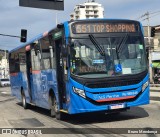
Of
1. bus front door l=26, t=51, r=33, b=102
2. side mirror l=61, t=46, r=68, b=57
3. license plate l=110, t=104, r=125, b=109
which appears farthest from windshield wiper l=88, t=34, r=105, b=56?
bus front door l=26, t=51, r=33, b=102

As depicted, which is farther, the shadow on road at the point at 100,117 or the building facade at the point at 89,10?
the building facade at the point at 89,10

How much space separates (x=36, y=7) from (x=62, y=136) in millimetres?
7059

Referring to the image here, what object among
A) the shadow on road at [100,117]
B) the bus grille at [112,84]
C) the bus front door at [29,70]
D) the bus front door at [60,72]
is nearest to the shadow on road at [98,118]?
the shadow on road at [100,117]

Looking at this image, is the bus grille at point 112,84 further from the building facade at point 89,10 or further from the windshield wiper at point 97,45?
the building facade at point 89,10

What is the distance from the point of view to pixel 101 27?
1258 cm

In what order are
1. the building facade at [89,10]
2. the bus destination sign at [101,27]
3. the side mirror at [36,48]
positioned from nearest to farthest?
the bus destination sign at [101,27], the side mirror at [36,48], the building facade at [89,10]

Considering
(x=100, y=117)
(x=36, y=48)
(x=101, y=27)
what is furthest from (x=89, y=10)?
(x=101, y=27)

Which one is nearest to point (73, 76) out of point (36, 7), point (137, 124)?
point (137, 124)

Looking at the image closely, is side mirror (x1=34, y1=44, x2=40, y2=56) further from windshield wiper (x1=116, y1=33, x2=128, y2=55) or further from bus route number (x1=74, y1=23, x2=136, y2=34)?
windshield wiper (x1=116, y1=33, x2=128, y2=55)

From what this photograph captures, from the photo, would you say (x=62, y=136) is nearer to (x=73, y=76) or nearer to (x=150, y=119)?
(x=73, y=76)

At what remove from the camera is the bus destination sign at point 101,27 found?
40.7 feet

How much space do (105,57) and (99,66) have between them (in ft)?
1.11

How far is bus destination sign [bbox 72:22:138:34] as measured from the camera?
1239cm

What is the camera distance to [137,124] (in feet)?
38.0
